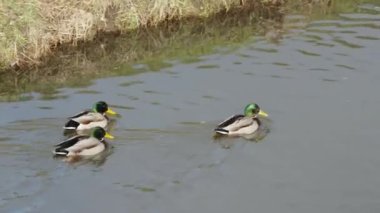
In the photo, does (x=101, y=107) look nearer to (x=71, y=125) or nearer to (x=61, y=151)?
(x=71, y=125)

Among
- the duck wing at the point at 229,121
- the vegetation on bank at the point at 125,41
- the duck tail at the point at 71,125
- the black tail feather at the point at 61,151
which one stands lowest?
the black tail feather at the point at 61,151

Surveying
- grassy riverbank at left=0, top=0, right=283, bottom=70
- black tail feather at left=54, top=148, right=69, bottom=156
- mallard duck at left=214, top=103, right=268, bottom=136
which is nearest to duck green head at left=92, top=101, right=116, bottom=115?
black tail feather at left=54, top=148, right=69, bottom=156

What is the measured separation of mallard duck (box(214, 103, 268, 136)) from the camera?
472 inches

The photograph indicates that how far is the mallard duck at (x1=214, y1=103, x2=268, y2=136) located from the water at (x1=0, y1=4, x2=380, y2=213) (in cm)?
17

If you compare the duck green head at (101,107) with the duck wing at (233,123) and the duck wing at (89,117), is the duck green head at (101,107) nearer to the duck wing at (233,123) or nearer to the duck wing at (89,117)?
the duck wing at (89,117)

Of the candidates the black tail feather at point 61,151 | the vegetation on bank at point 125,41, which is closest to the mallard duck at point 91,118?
the black tail feather at point 61,151

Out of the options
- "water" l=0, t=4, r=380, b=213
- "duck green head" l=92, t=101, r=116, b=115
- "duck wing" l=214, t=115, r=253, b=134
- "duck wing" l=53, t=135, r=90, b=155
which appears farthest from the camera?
"duck green head" l=92, t=101, r=116, b=115

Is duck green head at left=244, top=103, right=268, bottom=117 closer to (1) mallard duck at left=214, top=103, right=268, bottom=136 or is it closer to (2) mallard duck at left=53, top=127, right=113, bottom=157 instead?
(1) mallard duck at left=214, top=103, right=268, bottom=136

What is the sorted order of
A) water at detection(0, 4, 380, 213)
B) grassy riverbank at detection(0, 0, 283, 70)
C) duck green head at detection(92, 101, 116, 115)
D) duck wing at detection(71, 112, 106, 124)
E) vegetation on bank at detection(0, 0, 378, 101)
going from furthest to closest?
1. grassy riverbank at detection(0, 0, 283, 70)
2. vegetation on bank at detection(0, 0, 378, 101)
3. duck green head at detection(92, 101, 116, 115)
4. duck wing at detection(71, 112, 106, 124)
5. water at detection(0, 4, 380, 213)

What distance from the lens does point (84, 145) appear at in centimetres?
1163

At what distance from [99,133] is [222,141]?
1.94 metres

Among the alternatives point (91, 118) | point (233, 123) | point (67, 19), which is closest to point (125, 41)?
point (67, 19)

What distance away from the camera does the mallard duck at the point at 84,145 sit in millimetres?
11289

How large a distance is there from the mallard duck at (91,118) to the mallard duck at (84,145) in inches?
11.2
